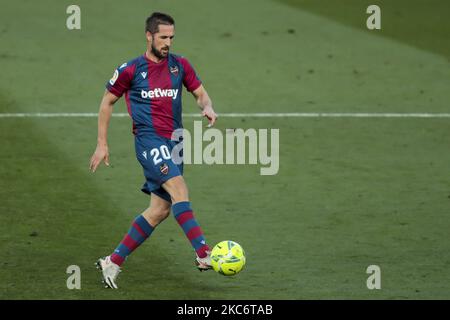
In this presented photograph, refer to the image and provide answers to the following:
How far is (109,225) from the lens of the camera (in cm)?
1272


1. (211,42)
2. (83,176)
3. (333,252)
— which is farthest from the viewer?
(211,42)

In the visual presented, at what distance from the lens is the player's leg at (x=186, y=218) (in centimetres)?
1077

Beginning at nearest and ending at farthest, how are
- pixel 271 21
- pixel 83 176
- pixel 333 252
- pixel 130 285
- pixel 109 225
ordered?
pixel 130 285 → pixel 333 252 → pixel 109 225 → pixel 83 176 → pixel 271 21

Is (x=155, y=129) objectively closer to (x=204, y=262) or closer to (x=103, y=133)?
(x=103, y=133)

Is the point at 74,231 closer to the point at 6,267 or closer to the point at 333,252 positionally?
the point at 6,267

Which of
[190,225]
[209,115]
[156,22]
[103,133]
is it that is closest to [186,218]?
[190,225]

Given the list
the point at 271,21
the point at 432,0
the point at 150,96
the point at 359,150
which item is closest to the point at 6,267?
the point at 150,96

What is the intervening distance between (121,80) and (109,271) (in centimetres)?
168

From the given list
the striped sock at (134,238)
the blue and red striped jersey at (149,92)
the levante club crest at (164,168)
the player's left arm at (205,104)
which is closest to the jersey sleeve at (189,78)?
the player's left arm at (205,104)

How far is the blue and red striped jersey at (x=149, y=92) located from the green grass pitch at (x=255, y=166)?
1.35 metres

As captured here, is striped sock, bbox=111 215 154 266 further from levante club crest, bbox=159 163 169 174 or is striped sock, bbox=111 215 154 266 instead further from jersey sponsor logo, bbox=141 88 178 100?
jersey sponsor logo, bbox=141 88 178 100

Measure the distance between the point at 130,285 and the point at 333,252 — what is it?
2125 millimetres

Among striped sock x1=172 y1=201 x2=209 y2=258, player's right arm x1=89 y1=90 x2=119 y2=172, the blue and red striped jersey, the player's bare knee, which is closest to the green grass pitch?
striped sock x1=172 y1=201 x2=209 y2=258

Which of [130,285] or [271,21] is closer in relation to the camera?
[130,285]
